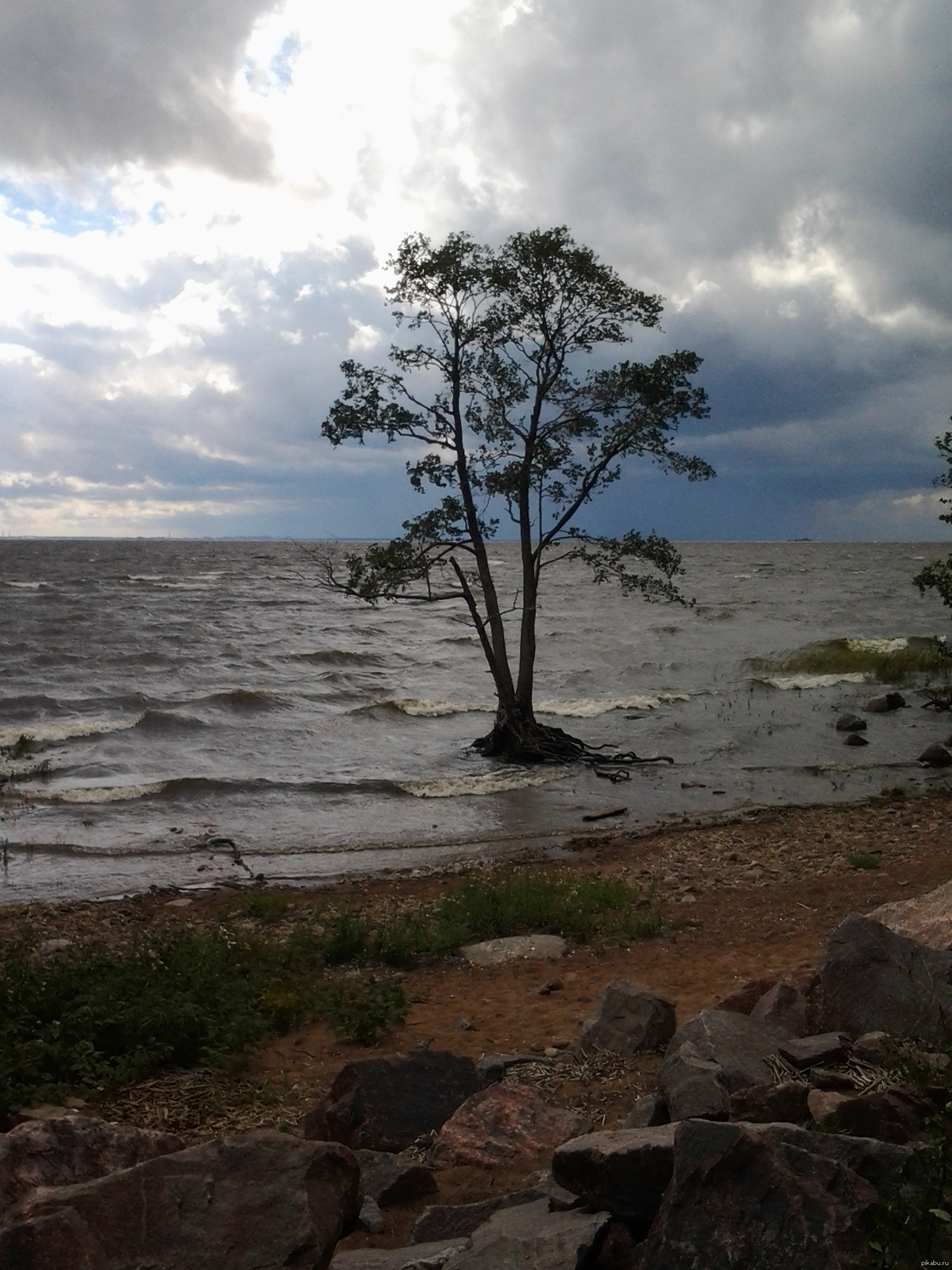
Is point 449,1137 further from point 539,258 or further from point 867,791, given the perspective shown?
point 539,258

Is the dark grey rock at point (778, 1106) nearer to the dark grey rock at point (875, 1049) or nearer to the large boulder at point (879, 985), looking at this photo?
the dark grey rock at point (875, 1049)

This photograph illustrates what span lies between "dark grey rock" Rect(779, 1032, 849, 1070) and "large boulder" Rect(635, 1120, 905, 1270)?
1389 mm

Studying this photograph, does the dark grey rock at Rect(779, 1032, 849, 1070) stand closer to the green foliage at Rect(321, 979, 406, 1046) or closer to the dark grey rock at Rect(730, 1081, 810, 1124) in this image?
the dark grey rock at Rect(730, 1081, 810, 1124)

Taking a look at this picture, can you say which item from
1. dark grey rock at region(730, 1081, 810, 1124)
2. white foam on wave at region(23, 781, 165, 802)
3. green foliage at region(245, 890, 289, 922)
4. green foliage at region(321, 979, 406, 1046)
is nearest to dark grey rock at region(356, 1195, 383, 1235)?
dark grey rock at region(730, 1081, 810, 1124)

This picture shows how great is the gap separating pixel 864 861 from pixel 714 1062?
7.67m

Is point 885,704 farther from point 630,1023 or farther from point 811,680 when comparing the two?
point 630,1023

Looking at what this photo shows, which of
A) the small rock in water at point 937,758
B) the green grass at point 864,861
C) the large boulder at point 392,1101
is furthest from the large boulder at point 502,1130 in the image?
the small rock in water at point 937,758

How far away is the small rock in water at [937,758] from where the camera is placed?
1970 cm

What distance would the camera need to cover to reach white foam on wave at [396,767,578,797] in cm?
1839

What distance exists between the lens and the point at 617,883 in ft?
36.3

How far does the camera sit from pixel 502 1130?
5188 millimetres

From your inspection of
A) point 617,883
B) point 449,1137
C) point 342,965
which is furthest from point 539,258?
point 449,1137

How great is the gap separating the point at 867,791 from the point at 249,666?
2240 centimetres

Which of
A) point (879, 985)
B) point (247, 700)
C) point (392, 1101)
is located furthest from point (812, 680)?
point (392, 1101)
